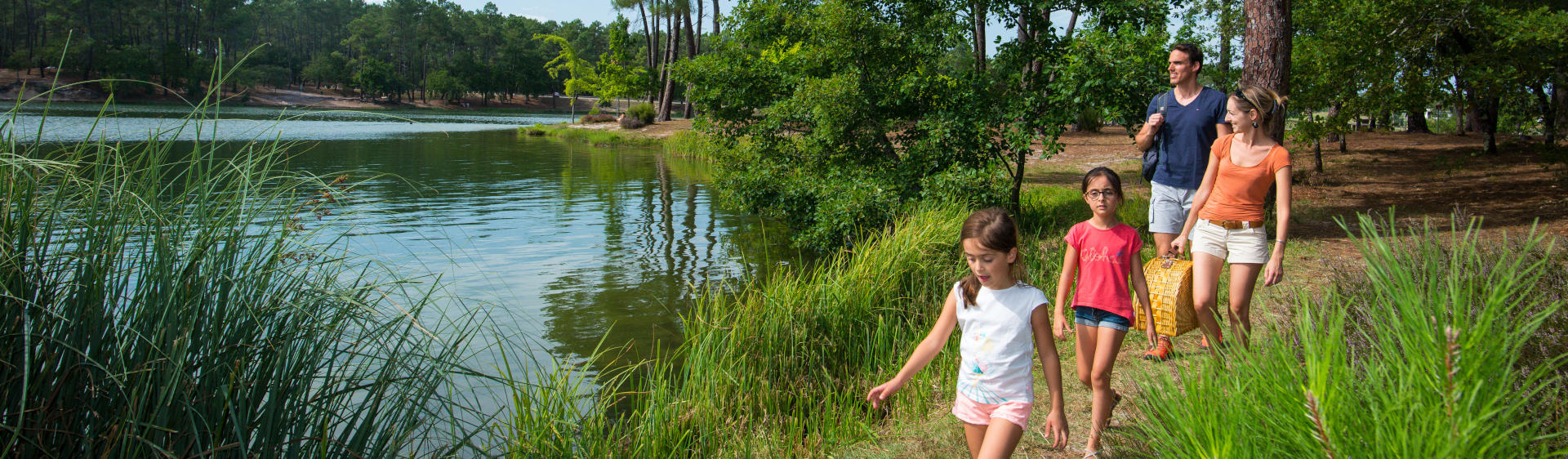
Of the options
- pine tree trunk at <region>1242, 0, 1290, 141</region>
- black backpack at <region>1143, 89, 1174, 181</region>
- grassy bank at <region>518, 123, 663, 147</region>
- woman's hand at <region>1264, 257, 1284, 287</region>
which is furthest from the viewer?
grassy bank at <region>518, 123, 663, 147</region>

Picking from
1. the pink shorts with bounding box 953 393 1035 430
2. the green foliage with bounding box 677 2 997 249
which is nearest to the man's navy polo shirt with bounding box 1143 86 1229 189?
the pink shorts with bounding box 953 393 1035 430

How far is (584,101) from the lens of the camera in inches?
4469

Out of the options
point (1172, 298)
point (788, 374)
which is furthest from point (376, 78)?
point (1172, 298)

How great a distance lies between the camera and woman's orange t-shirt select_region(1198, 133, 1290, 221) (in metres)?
4.43

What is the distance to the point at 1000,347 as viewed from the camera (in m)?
3.26

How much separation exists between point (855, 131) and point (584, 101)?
106107 millimetres

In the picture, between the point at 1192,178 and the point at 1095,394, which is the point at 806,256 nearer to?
the point at 1192,178

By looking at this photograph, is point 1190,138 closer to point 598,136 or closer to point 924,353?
point 924,353

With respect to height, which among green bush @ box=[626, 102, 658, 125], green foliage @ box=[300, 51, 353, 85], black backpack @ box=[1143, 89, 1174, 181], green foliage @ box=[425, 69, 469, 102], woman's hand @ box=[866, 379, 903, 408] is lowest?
woman's hand @ box=[866, 379, 903, 408]

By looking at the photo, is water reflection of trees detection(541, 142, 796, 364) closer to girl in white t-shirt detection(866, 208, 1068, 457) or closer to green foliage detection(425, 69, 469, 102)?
girl in white t-shirt detection(866, 208, 1068, 457)

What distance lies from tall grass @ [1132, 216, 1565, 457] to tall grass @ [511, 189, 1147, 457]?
2195 mm

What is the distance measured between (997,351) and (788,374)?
2.81 m

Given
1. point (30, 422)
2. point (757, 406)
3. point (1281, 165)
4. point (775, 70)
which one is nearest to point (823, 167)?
point (775, 70)

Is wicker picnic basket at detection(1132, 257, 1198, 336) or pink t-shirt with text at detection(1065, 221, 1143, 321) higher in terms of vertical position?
pink t-shirt with text at detection(1065, 221, 1143, 321)
